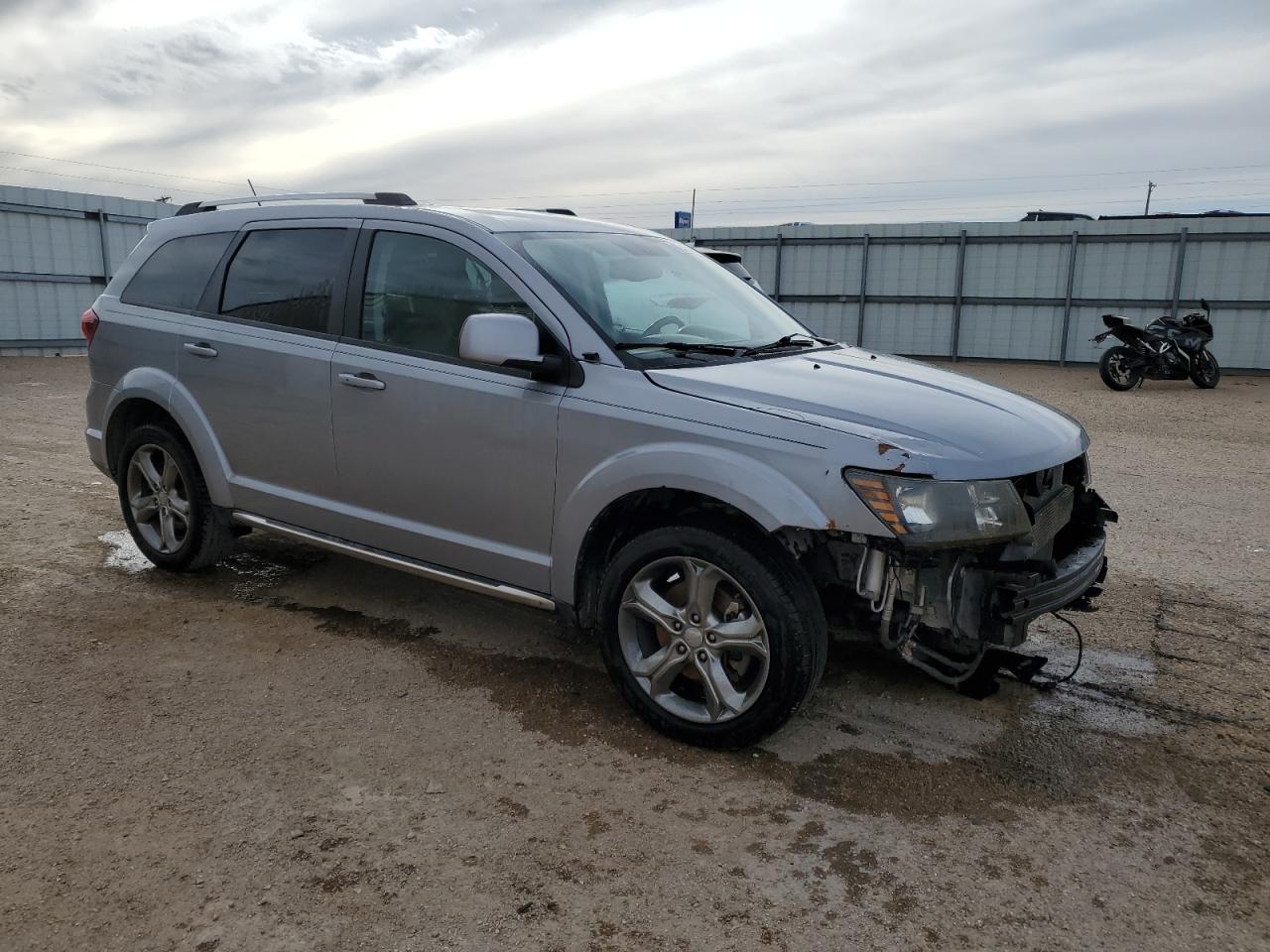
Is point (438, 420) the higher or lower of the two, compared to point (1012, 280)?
lower

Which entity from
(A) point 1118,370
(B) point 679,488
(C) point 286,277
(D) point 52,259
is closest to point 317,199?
(C) point 286,277

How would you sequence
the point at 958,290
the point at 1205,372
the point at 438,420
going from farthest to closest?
the point at 958,290 → the point at 1205,372 → the point at 438,420

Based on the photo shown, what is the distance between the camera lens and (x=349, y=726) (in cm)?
357

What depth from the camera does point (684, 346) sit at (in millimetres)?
3760

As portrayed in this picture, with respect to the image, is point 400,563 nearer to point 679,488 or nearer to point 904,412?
point 679,488

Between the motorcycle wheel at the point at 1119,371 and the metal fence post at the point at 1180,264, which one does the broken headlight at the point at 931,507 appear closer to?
the motorcycle wheel at the point at 1119,371

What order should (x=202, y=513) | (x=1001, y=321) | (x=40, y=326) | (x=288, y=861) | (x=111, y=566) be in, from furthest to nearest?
1. (x=1001, y=321)
2. (x=40, y=326)
3. (x=111, y=566)
4. (x=202, y=513)
5. (x=288, y=861)

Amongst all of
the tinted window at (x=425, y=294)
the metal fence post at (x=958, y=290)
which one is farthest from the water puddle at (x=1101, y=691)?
the metal fence post at (x=958, y=290)

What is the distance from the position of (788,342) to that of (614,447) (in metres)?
1.15

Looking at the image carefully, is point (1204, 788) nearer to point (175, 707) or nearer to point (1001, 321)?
point (175, 707)

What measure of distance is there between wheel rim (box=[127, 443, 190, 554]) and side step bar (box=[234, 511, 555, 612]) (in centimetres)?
46

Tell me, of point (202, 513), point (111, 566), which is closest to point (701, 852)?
point (202, 513)

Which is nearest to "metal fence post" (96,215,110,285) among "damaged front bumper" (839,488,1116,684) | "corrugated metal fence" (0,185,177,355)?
"corrugated metal fence" (0,185,177,355)

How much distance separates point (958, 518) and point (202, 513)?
370cm
